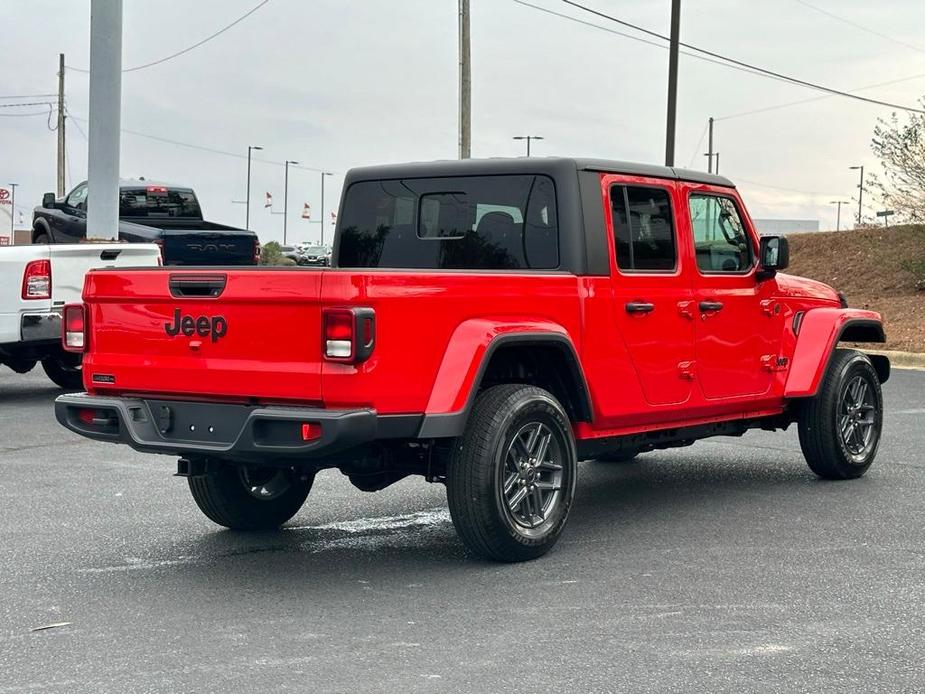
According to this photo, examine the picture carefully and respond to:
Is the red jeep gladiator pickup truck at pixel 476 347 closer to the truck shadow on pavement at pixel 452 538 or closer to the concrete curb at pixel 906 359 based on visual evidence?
the truck shadow on pavement at pixel 452 538

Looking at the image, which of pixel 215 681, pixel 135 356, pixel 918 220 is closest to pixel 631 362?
pixel 135 356

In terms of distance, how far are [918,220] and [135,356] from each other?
22546 mm

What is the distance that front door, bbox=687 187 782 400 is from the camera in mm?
7551

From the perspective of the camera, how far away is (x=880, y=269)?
96.1ft

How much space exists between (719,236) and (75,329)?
3803 millimetres

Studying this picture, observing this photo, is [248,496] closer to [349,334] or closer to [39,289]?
[349,334]

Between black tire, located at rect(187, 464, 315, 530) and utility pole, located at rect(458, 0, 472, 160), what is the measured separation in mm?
23677

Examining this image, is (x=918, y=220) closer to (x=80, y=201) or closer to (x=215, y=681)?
(x=80, y=201)

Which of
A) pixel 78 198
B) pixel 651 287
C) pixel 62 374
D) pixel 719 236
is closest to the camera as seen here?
pixel 651 287

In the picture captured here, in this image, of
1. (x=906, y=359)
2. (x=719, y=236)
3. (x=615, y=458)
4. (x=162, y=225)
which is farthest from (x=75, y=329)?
(x=162, y=225)

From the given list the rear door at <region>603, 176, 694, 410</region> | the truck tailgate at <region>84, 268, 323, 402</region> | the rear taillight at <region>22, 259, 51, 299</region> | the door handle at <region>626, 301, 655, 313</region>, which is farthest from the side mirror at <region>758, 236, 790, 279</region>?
the rear taillight at <region>22, 259, 51, 299</region>

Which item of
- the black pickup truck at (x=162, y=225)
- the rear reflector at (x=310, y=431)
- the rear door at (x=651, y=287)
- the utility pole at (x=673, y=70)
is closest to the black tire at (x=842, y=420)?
the rear door at (x=651, y=287)

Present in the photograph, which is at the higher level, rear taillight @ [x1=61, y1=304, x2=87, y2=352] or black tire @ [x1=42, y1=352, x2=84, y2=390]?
rear taillight @ [x1=61, y1=304, x2=87, y2=352]

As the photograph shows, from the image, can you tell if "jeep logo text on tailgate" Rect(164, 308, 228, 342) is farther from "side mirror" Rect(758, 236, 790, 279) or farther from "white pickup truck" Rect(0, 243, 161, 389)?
"white pickup truck" Rect(0, 243, 161, 389)
